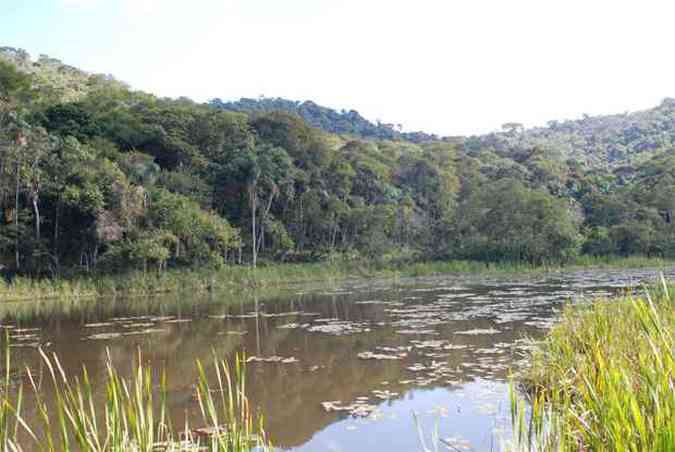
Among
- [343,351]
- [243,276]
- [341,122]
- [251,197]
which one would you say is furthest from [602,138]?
[343,351]

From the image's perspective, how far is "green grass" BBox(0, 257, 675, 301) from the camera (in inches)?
914

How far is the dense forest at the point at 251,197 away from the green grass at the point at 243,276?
99cm

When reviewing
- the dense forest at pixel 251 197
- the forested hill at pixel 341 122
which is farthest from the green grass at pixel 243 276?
the forested hill at pixel 341 122

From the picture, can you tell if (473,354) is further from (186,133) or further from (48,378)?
(186,133)

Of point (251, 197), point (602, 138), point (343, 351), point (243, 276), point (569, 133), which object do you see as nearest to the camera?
point (343, 351)

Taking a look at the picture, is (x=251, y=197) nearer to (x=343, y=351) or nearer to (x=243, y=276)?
(x=243, y=276)

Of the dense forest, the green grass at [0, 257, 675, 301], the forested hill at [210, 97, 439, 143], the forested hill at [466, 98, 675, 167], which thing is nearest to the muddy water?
the green grass at [0, 257, 675, 301]

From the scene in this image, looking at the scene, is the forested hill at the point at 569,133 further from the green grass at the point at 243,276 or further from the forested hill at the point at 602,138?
the green grass at the point at 243,276

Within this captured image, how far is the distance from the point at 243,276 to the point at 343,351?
18.8 m

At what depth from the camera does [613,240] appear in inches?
1379

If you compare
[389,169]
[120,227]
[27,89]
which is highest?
[27,89]

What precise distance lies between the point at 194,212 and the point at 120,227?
175 inches

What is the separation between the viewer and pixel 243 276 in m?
28.4

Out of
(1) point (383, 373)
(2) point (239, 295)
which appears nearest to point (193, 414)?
(1) point (383, 373)
